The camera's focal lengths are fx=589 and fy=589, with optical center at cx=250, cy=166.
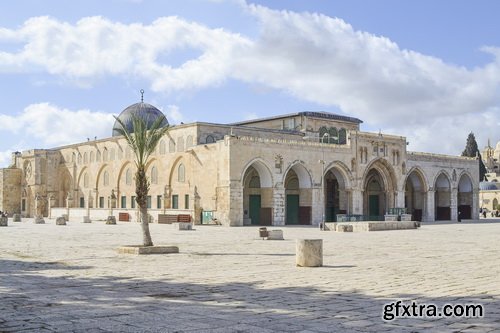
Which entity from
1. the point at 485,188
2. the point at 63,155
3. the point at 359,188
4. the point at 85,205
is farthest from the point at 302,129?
the point at 485,188

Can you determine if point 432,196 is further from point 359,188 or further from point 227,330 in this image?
point 227,330

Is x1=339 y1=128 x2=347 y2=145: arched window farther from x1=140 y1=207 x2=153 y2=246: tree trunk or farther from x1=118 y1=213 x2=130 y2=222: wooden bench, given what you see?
x1=140 y1=207 x2=153 y2=246: tree trunk

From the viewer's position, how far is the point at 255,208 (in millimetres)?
46125

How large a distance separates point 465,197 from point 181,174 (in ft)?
101

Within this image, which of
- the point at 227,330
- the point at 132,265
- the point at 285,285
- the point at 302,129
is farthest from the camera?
the point at 302,129

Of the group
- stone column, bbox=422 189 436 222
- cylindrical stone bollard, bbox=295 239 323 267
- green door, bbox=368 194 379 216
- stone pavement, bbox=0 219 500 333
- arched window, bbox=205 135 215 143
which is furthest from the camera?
stone column, bbox=422 189 436 222

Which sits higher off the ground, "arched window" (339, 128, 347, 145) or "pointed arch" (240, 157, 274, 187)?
"arched window" (339, 128, 347, 145)

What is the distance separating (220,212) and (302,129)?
1509 centimetres

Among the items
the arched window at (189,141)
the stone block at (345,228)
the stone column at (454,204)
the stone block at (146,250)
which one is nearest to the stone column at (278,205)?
the arched window at (189,141)

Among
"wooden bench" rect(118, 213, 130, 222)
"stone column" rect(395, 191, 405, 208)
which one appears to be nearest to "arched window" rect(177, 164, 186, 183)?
"wooden bench" rect(118, 213, 130, 222)

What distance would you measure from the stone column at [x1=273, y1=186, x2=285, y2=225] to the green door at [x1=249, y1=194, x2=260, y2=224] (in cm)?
260

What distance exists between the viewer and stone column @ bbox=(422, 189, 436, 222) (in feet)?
181

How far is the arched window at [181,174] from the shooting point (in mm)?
47906

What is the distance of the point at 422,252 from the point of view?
Result: 61.0 ft
